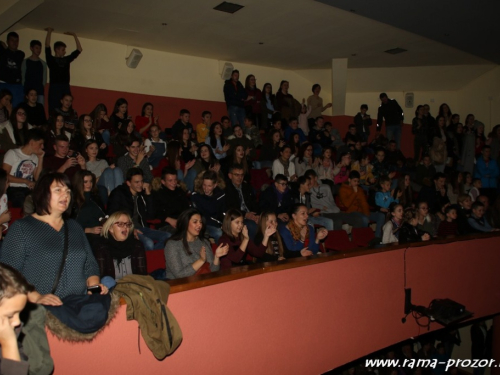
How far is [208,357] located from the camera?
2902 millimetres

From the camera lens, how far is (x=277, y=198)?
5.79 metres

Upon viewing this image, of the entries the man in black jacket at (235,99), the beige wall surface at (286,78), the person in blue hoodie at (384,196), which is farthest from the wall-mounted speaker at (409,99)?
the person in blue hoodie at (384,196)

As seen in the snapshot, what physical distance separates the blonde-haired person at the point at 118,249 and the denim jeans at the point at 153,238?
0.91m

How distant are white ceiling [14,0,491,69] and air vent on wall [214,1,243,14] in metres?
0.10

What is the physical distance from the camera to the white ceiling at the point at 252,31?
6.56 meters

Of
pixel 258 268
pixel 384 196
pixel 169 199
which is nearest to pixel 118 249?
pixel 258 268

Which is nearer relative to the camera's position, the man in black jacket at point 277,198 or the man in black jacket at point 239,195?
the man in black jacket at point 239,195

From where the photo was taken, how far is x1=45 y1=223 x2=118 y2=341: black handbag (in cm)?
211

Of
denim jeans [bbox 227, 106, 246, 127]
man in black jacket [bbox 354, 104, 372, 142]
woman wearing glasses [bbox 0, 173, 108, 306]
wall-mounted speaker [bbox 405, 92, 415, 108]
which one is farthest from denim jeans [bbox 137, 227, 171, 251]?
wall-mounted speaker [bbox 405, 92, 415, 108]

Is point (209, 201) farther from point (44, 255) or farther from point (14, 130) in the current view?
point (44, 255)

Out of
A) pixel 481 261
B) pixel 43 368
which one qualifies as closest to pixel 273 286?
pixel 43 368

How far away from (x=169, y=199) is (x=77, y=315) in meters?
2.86

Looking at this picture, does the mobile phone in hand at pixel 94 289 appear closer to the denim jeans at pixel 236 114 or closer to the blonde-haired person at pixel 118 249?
the blonde-haired person at pixel 118 249

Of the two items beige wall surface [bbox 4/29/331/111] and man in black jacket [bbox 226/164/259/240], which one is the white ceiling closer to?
beige wall surface [bbox 4/29/331/111]
